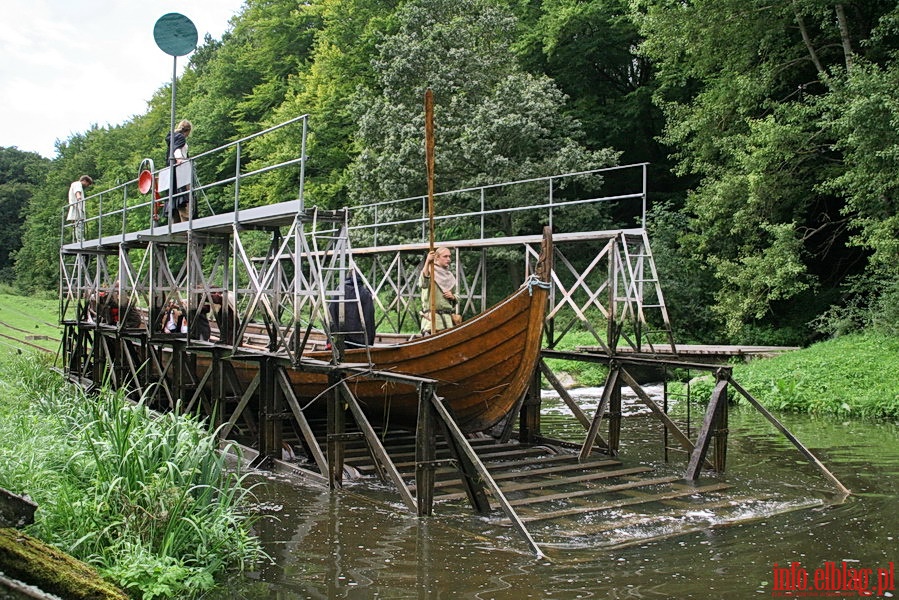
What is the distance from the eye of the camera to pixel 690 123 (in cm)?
2305

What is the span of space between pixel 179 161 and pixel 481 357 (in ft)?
19.8

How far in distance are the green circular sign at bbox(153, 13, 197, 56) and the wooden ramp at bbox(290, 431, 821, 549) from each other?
279 inches

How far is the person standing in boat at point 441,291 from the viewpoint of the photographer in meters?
11.6

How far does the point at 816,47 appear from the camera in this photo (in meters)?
21.7

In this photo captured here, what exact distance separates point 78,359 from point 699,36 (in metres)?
17.8

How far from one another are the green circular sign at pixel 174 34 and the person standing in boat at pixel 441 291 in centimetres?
551

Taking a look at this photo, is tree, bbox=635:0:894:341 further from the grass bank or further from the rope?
the grass bank

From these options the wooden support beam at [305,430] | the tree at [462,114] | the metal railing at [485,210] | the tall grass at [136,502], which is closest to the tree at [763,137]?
the metal railing at [485,210]

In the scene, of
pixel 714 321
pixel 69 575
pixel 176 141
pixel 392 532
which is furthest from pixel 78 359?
pixel 714 321

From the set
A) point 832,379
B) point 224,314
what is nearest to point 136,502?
point 224,314

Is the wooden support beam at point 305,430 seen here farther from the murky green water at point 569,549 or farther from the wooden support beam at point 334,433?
the murky green water at point 569,549

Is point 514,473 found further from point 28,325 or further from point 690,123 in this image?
point 28,325

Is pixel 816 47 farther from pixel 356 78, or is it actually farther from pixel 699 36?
pixel 356 78

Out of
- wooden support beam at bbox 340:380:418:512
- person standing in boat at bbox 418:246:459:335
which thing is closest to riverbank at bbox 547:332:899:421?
person standing in boat at bbox 418:246:459:335
